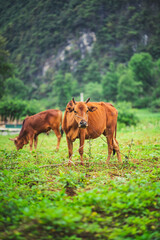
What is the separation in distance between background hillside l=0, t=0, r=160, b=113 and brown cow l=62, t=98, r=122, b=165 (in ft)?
193

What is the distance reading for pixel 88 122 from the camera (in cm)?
720

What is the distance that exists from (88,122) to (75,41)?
126295 mm

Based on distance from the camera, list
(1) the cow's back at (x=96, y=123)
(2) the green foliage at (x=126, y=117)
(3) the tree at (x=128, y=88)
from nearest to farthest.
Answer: (1) the cow's back at (x=96, y=123), (2) the green foliage at (x=126, y=117), (3) the tree at (x=128, y=88)

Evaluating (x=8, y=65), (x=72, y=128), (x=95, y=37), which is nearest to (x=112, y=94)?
(x=8, y=65)

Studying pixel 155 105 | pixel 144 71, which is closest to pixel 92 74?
pixel 144 71

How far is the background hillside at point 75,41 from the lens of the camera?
9606 cm

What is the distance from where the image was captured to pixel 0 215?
3.38m

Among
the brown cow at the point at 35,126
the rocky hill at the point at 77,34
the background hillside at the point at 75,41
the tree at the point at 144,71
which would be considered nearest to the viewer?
the brown cow at the point at 35,126

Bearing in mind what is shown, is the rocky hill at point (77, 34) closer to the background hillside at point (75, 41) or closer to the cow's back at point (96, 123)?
the background hillside at point (75, 41)

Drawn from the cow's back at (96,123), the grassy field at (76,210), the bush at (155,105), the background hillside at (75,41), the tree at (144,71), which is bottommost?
the bush at (155,105)

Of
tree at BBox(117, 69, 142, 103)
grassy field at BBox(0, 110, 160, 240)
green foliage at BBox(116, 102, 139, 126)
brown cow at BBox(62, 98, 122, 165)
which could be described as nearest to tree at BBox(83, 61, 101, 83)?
tree at BBox(117, 69, 142, 103)

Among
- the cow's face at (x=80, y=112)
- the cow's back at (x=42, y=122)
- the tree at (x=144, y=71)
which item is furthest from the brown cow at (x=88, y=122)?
the tree at (x=144, y=71)

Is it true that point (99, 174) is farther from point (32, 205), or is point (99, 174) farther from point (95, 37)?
point (95, 37)

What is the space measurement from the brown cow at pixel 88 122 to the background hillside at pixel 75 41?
58.8 meters
